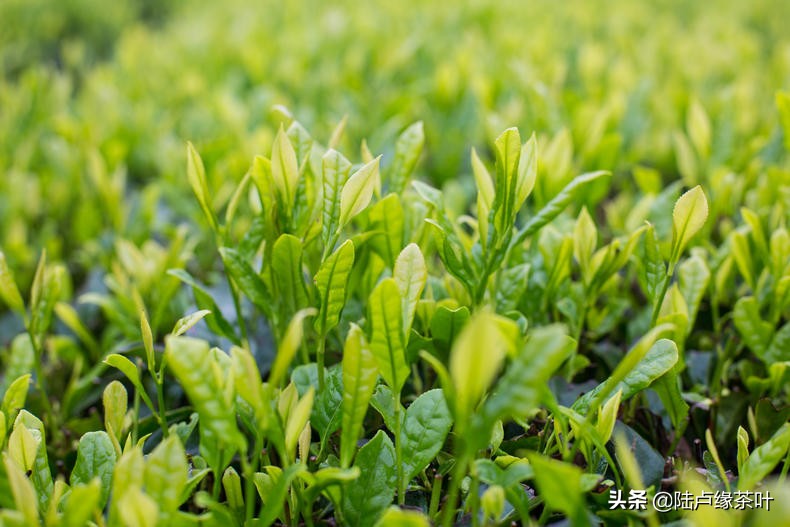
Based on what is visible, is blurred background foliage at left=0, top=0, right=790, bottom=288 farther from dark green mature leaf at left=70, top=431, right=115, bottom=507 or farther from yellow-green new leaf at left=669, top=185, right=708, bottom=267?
dark green mature leaf at left=70, top=431, right=115, bottom=507

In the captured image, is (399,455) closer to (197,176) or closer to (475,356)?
(475,356)

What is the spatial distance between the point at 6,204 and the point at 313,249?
1427 millimetres

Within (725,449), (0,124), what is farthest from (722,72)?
(0,124)

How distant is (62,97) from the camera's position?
10.2 ft

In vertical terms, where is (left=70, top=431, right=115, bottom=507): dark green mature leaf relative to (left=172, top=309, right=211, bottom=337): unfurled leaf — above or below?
below

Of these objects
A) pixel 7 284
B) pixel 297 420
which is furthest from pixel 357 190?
pixel 7 284

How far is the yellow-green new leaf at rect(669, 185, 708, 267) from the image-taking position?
126 centimetres

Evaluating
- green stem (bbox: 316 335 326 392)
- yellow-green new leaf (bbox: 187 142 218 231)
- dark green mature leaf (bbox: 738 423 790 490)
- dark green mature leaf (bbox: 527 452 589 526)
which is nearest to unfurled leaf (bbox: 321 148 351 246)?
green stem (bbox: 316 335 326 392)

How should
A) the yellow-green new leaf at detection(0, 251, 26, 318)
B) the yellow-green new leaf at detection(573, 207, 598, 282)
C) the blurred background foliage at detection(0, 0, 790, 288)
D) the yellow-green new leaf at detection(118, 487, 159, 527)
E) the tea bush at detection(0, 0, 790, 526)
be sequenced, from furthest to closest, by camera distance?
the blurred background foliage at detection(0, 0, 790, 288) → the yellow-green new leaf at detection(573, 207, 598, 282) → the yellow-green new leaf at detection(0, 251, 26, 318) → the tea bush at detection(0, 0, 790, 526) → the yellow-green new leaf at detection(118, 487, 159, 527)

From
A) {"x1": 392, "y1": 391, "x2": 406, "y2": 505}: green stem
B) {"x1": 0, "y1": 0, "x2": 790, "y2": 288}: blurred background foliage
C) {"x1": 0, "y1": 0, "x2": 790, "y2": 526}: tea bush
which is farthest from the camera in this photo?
{"x1": 0, "y1": 0, "x2": 790, "y2": 288}: blurred background foliage

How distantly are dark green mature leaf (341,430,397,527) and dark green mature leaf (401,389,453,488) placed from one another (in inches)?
1.2

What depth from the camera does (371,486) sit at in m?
1.21

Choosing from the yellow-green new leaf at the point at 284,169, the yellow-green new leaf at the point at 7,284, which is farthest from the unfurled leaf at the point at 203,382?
the yellow-green new leaf at the point at 7,284

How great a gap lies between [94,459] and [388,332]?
58 centimetres
